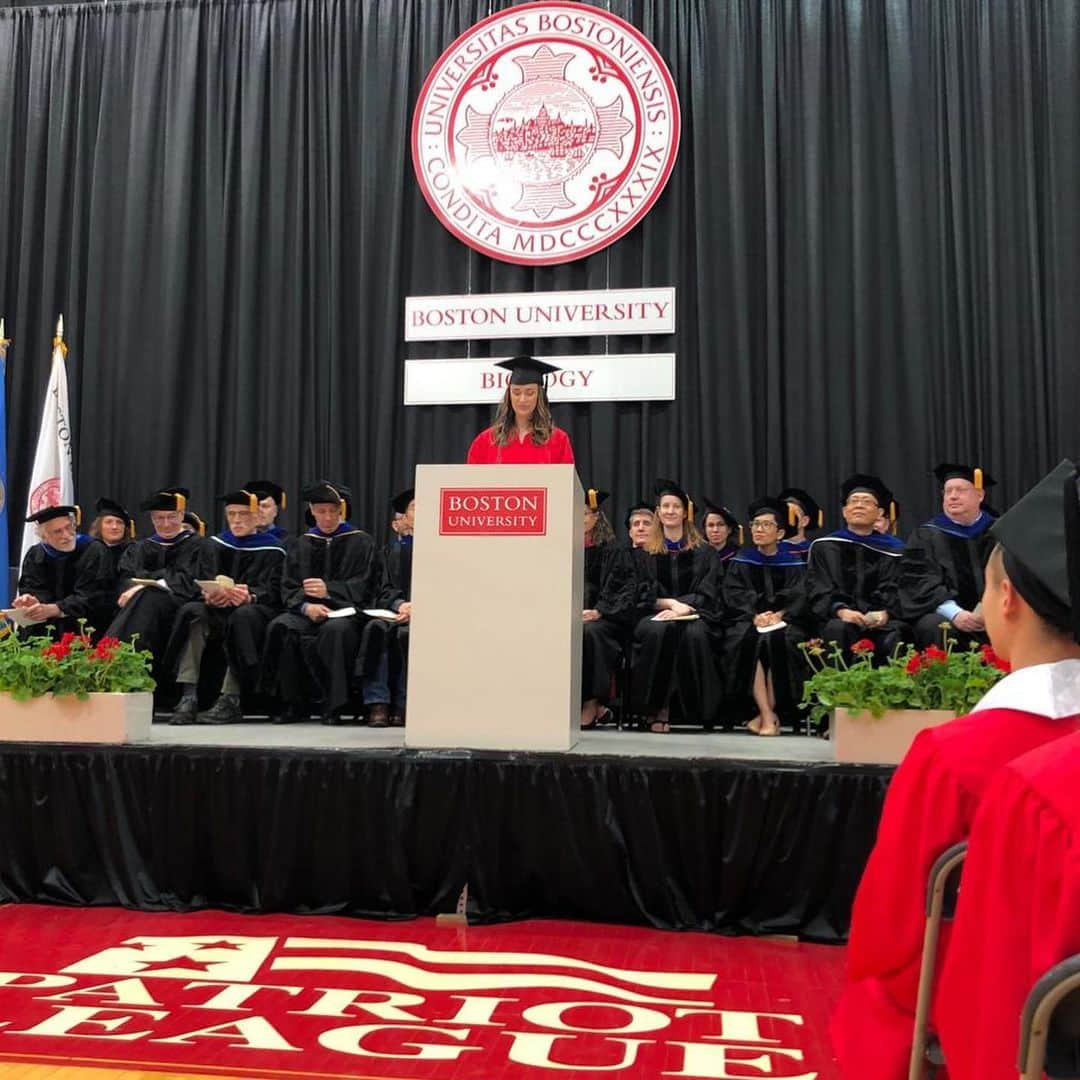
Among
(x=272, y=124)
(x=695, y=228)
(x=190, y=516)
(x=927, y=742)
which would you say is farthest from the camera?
(x=272, y=124)

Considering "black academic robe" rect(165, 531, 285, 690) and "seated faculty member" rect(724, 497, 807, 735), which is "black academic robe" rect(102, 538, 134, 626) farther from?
"seated faculty member" rect(724, 497, 807, 735)

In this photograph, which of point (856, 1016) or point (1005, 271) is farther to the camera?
point (1005, 271)

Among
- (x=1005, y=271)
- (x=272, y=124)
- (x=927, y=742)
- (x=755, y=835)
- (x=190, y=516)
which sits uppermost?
(x=272, y=124)

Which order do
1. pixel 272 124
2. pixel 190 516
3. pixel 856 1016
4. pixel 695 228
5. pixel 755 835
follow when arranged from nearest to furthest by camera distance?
pixel 856 1016 → pixel 755 835 → pixel 190 516 → pixel 695 228 → pixel 272 124

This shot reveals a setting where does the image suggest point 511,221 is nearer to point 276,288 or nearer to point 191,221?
point 276,288

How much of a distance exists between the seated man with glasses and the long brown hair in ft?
5.53

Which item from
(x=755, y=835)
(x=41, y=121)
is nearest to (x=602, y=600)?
(x=755, y=835)

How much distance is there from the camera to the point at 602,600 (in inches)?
227

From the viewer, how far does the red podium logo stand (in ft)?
12.9

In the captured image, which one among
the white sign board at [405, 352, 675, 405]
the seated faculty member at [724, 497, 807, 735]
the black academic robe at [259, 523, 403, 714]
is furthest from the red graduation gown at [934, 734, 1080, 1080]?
the white sign board at [405, 352, 675, 405]

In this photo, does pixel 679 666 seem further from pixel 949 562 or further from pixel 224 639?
pixel 224 639

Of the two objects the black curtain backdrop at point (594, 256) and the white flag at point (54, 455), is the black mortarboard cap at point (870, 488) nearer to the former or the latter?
the black curtain backdrop at point (594, 256)

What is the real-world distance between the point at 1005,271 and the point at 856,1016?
632 cm

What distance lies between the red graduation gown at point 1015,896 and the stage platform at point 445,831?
272 cm
